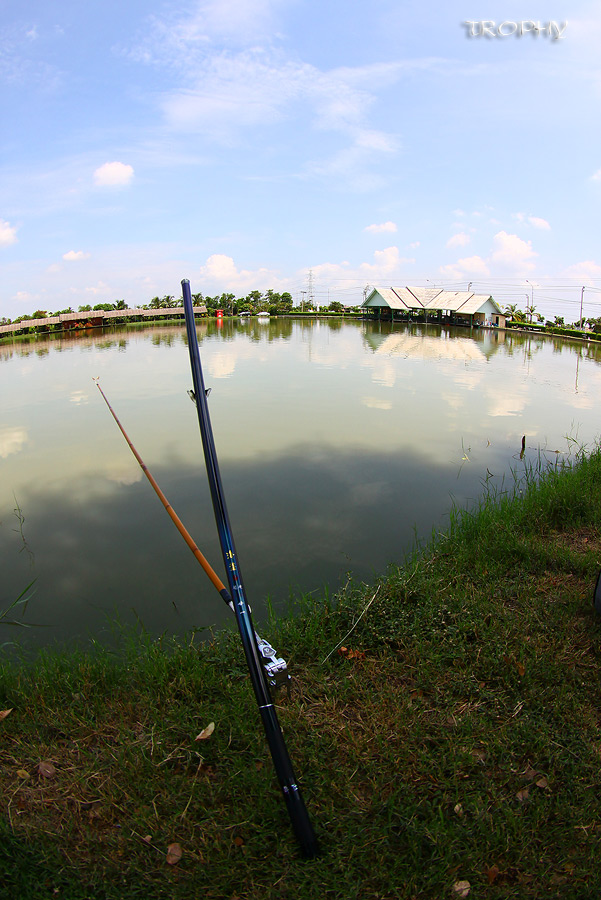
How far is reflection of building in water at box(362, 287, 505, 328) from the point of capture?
29.3 metres

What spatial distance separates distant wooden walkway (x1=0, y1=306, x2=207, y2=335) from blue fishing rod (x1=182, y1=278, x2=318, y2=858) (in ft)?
75.8

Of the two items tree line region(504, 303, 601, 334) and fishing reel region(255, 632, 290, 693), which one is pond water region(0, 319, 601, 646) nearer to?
fishing reel region(255, 632, 290, 693)

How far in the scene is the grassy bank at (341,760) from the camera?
46.6 inches

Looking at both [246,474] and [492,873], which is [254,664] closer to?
[492,873]

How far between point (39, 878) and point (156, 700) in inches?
23.1

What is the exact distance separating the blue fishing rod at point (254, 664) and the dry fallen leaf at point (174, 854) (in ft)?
0.90

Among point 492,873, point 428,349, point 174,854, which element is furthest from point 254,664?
point 428,349

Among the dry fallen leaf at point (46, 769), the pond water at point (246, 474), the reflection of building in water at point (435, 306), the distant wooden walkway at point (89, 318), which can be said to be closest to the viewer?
the dry fallen leaf at point (46, 769)

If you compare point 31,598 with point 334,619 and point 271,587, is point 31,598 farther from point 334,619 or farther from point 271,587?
point 334,619

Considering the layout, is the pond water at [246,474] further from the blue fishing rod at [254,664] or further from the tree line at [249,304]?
the tree line at [249,304]

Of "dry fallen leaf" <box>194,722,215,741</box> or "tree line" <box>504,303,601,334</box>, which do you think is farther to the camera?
"tree line" <box>504,303,601,334</box>

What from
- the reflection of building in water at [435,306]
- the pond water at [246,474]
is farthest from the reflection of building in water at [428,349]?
A: the reflection of building in water at [435,306]

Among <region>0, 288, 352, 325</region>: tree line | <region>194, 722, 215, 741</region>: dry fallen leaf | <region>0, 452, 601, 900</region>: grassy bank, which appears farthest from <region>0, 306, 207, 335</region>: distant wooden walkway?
<region>194, 722, 215, 741</region>: dry fallen leaf

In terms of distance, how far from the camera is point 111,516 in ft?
12.7
